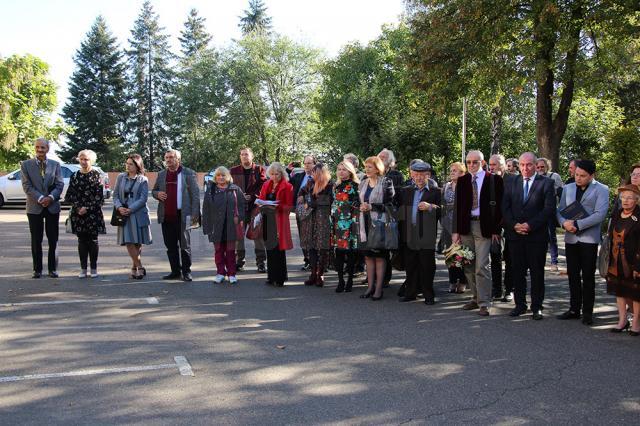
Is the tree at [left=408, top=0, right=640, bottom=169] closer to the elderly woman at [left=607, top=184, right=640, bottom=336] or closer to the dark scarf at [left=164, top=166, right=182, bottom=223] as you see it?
the elderly woman at [left=607, top=184, right=640, bottom=336]

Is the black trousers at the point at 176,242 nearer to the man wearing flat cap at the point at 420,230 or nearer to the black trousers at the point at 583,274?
the man wearing flat cap at the point at 420,230

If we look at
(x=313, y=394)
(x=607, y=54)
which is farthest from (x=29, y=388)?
(x=607, y=54)

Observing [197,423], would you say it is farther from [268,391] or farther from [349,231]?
[349,231]

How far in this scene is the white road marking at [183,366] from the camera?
554 centimetres

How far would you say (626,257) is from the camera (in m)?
7.09

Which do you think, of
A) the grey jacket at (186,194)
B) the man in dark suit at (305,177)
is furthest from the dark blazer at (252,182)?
the grey jacket at (186,194)

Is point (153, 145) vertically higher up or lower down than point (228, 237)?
higher up

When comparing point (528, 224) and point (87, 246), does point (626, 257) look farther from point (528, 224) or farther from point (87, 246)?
point (87, 246)

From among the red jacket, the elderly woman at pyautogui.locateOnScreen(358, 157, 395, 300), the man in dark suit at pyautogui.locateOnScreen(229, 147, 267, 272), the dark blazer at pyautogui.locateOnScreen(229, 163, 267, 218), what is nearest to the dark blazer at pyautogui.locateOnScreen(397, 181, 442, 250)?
the elderly woman at pyautogui.locateOnScreen(358, 157, 395, 300)

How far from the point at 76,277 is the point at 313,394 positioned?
6.86 meters

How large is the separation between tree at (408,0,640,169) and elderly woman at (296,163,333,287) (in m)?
9.30

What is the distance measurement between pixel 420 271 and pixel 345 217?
1335 mm

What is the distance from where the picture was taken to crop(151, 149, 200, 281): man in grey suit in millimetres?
10367

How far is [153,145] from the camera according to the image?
7381 cm
